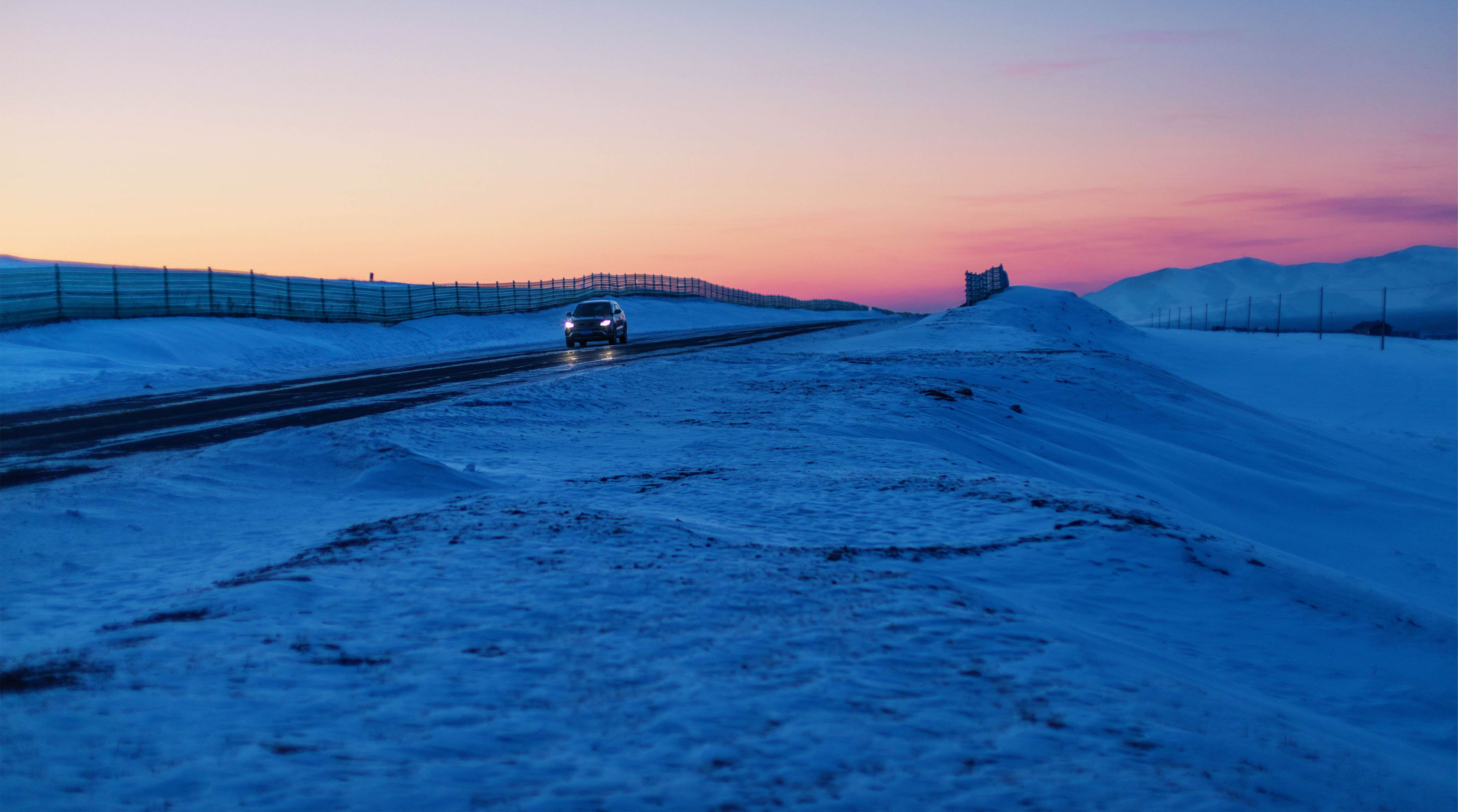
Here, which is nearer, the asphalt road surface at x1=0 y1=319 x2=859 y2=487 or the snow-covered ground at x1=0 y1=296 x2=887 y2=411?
the asphalt road surface at x1=0 y1=319 x2=859 y2=487

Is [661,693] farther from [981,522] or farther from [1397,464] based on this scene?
[1397,464]

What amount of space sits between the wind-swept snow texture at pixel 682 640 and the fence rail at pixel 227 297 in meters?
22.3

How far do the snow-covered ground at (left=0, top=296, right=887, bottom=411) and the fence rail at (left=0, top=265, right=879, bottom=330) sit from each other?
686 mm

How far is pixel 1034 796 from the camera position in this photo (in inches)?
111

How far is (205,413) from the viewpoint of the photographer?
11.8m

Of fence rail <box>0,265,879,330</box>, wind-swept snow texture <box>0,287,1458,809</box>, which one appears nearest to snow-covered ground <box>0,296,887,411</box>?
fence rail <box>0,265,879,330</box>

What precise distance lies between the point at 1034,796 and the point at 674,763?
1150mm

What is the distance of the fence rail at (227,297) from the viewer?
25438 millimetres

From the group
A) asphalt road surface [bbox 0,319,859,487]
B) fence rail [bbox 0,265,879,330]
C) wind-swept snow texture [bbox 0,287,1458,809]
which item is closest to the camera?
wind-swept snow texture [bbox 0,287,1458,809]

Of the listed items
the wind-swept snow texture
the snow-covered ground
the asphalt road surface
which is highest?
the snow-covered ground

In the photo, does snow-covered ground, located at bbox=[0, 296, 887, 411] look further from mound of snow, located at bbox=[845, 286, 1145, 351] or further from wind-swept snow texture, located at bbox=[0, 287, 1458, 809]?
mound of snow, located at bbox=[845, 286, 1145, 351]

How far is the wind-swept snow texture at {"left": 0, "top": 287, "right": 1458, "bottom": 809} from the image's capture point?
2.91 metres

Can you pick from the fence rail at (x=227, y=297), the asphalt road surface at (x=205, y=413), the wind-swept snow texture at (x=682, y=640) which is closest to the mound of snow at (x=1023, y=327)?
the asphalt road surface at (x=205, y=413)

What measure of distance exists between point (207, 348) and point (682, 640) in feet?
87.5
